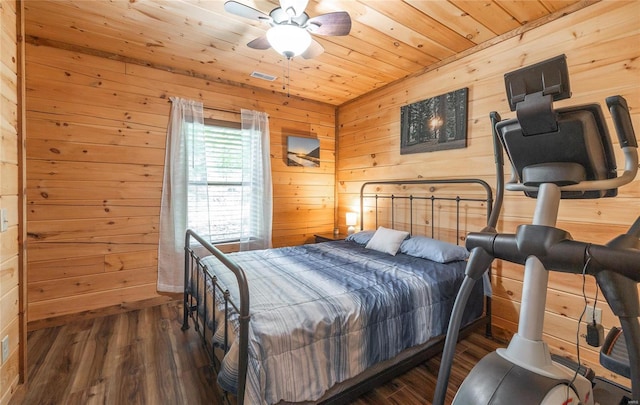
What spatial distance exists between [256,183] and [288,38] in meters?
1.95

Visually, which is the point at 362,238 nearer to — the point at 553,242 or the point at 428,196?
the point at 428,196

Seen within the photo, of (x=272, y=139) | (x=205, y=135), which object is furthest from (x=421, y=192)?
(x=205, y=135)

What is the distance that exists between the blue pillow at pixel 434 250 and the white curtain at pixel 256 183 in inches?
67.5

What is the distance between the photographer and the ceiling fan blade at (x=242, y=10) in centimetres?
169

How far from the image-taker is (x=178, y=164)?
3.06 m

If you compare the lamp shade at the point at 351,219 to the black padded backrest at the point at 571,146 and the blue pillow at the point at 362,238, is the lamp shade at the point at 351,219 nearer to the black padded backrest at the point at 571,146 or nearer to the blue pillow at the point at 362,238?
the blue pillow at the point at 362,238

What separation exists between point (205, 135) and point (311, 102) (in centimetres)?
156

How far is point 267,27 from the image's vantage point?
2338mm

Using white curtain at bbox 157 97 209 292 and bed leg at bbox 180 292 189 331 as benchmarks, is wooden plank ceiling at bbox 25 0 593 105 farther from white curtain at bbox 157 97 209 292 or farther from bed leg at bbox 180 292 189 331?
bed leg at bbox 180 292 189 331

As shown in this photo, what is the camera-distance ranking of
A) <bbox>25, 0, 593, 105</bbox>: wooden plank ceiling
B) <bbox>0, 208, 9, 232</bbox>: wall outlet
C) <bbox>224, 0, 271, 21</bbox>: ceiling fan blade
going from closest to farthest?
<bbox>0, 208, 9, 232</bbox>: wall outlet
<bbox>224, 0, 271, 21</bbox>: ceiling fan blade
<bbox>25, 0, 593, 105</bbox>: wooden plank ceiling

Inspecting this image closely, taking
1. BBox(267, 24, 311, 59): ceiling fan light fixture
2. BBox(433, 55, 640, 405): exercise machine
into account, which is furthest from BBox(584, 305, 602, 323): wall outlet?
BBox(267, 24, 311, 59): ceiling fan light fixture

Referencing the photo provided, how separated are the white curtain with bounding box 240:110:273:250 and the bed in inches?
33.4

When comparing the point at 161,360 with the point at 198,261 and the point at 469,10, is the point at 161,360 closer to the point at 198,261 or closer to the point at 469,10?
the point at 198,261

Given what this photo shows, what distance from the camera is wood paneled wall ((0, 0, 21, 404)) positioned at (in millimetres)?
1519
